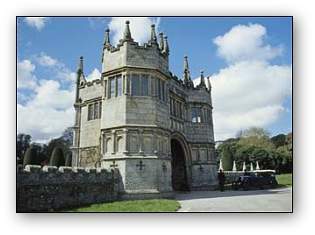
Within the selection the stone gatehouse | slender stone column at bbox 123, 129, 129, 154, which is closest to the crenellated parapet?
the stone gatehouse

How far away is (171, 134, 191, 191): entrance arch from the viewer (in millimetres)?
11266

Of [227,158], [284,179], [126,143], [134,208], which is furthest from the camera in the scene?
[227,158]

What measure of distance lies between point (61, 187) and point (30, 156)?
828 mm

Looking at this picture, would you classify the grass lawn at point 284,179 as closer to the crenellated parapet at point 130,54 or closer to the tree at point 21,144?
the crenellated parapet at point 130,54

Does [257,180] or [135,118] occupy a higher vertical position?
[135,118]

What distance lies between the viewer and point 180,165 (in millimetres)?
11555

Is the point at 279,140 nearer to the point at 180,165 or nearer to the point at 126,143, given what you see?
the point at 126,143

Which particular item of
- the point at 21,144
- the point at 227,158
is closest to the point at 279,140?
the point at 21,144

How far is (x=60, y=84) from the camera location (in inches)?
255

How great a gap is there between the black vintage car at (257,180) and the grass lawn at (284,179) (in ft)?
1.88

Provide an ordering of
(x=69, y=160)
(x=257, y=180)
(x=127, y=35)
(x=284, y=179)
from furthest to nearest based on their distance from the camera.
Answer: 1. (x=69, y=160)
2. (x=257, y=180)
3. (x=127, y=35)
4. (x=284, y=179)
